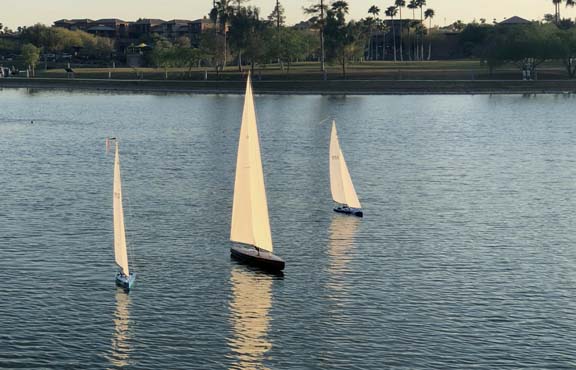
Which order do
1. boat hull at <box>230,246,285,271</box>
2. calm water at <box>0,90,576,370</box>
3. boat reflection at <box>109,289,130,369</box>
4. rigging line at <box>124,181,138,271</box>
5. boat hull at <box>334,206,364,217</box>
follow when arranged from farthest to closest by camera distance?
1. boat hull at <box>334,206,364,217</box>
2. rigging line at <box>124,181,138,271</box>
3. boat hull at <box>230,246,285,271</box>
4. calm water at <box>0,90,576,370</box>
5. boat reflection at <box>109,289,130,369</box>

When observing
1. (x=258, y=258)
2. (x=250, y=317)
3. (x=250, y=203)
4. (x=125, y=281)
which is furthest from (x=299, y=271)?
(x=125, y=281)

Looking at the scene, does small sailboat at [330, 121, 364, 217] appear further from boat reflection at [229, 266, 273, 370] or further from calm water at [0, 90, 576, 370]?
boat reflection at [229, 266, 273, 370]

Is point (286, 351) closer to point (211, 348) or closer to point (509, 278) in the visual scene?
point (211, 348)

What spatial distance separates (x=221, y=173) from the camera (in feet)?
394

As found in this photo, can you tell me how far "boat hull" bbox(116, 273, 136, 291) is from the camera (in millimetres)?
63375

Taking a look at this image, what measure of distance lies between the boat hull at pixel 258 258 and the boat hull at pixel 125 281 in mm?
9460

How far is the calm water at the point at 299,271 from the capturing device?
53.5 metres

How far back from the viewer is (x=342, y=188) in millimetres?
92750

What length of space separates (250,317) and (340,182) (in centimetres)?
3644

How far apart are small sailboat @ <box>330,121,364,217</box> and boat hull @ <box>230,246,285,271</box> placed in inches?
828

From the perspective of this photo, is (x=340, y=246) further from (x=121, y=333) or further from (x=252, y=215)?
(x=121, y=333)

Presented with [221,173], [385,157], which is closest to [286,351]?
[221,173]

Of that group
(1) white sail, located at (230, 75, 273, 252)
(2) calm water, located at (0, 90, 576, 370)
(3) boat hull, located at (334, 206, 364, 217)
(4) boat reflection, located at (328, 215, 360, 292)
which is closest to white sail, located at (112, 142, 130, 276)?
(2) calm water, located at (0, 90, 576, 370)

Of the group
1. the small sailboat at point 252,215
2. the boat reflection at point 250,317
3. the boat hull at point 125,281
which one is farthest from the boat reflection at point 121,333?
the small sailboat at point 252,215
